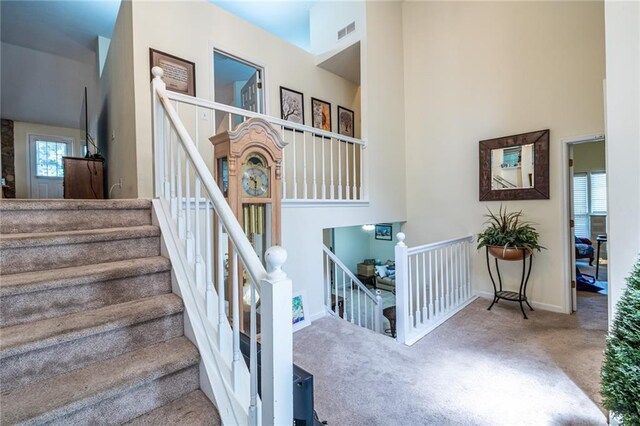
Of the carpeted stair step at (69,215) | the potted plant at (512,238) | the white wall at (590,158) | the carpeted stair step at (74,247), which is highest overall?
the white wall at (590,158)

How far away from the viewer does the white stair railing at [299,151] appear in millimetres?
2756

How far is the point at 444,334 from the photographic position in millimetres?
2814

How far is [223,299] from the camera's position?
1217 millimetres

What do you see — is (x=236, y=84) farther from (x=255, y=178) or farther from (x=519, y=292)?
(x=519, y=292)

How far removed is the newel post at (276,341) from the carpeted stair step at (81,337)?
30.1 inches

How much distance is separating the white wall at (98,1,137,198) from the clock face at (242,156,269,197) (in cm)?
140

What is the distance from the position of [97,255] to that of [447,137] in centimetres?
424

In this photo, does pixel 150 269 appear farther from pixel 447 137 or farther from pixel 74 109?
pixel 74 109

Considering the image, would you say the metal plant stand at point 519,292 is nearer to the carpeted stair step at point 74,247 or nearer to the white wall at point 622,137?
the white wall at point 622,137

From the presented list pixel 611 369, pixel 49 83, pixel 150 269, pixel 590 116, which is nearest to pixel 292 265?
pixel 150 269

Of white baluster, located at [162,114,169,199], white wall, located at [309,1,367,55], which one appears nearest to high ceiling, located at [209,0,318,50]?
white wall, located at [309,1,367,55]

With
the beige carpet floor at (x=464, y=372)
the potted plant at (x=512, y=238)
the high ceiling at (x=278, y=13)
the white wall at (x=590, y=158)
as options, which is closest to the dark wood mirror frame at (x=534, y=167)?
the potted plant at (x=512, y=238)

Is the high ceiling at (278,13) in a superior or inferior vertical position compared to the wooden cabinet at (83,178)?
superior

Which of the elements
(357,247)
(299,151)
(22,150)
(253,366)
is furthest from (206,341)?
(22,150)
